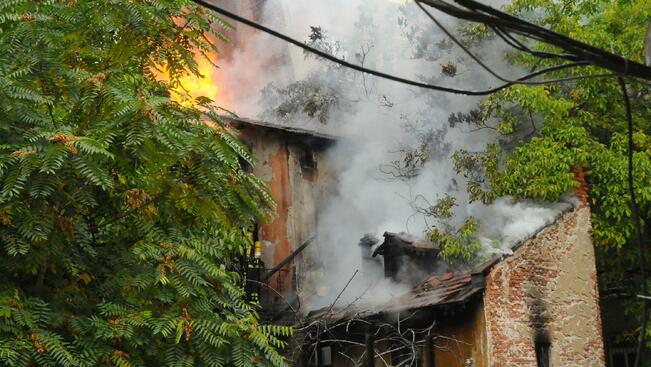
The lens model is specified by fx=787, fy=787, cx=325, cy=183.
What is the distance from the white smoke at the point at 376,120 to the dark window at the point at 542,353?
190 cm

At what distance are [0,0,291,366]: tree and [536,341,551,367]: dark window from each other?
6713 millimetres

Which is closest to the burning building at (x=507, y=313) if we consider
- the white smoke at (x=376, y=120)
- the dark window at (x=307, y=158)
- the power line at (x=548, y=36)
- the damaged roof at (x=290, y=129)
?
the white smoke at (x=376, y=120)

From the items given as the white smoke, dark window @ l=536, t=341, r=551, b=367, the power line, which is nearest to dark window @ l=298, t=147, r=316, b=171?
the white smoke

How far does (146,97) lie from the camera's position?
25.9 ft

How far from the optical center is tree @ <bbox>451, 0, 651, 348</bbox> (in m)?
15.0

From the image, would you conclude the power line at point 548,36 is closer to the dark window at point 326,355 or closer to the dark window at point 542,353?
the dark window at point 542,353

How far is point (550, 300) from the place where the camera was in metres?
14.0

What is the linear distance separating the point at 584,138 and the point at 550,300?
3.40 metres

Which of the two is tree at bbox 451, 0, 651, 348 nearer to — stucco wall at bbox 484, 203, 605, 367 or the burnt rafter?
stucco wall at bbox 484, 203, 605, 367

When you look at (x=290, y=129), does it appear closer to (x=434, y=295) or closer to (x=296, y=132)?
(x=296, y=132)

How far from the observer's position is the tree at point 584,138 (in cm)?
1503

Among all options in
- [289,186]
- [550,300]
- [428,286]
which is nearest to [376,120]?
[289,186]

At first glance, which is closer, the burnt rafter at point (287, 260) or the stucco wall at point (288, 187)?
the burnt rafter at point (287, 260)

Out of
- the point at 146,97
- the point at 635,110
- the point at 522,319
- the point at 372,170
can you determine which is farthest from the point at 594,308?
the point at 146,97
